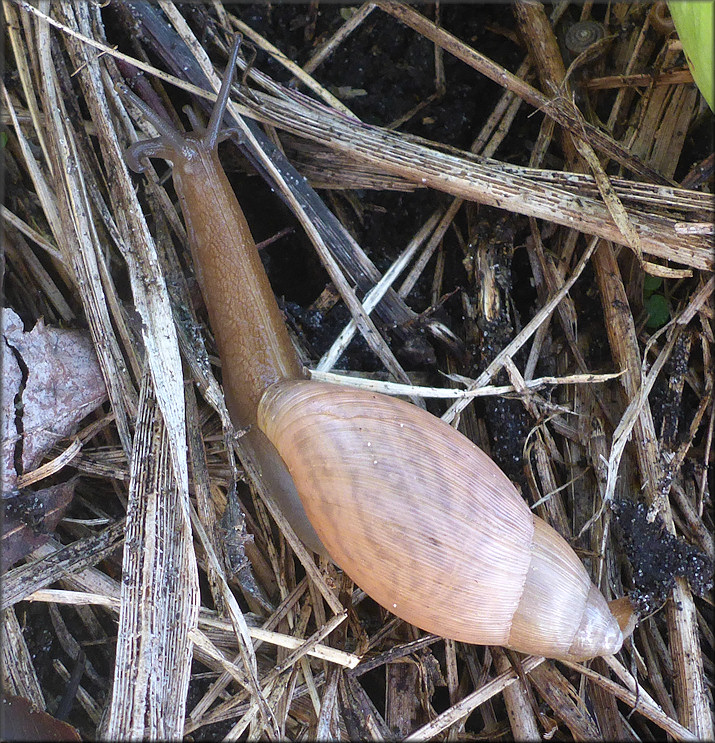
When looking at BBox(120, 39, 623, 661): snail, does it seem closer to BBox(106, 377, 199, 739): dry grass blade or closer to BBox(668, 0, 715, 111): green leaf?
BBox(106, 377, 199, 739): dry grass blade

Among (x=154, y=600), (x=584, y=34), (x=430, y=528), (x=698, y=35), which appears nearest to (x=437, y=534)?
(x=430, y=528)

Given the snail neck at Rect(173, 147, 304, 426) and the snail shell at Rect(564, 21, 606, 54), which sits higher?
the snail shell at Rect(564, 21, 606, 54)

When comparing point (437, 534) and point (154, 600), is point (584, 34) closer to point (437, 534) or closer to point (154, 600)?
point (437, 534)


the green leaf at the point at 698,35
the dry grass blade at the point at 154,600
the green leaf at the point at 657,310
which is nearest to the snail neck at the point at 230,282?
the dry grass blade at the point at 154,600

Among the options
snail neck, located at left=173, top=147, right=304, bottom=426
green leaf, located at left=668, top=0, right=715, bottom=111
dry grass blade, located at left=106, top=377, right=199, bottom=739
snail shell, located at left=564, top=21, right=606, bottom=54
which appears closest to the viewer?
green leaf, located at left=668, top=0, right=715, bottom=111

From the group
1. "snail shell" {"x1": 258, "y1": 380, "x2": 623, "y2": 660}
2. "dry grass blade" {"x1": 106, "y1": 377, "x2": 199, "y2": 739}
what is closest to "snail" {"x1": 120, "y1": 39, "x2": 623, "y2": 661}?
"snail shell" {"x1": 258, "y1": 380, "x2": 623, "y2": 660}

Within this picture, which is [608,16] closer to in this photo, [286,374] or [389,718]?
[286,374]
